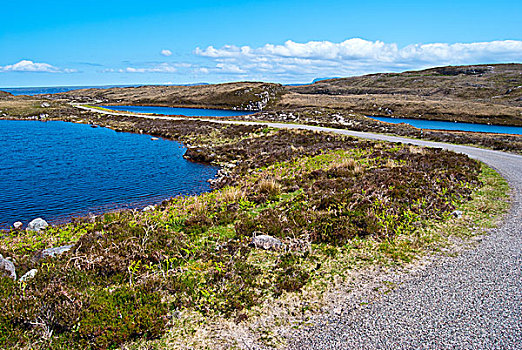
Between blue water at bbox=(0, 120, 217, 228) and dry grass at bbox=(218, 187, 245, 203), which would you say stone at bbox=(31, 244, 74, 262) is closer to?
blue water at bbox=(0, 120, 217, 228)

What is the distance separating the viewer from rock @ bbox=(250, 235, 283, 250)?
10320 mm

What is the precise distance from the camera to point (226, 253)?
9.97 m

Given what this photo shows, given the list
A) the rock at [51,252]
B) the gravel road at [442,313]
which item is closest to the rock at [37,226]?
the rock at [51,252]

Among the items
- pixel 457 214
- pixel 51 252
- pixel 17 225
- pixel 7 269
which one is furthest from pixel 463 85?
pixel 7 269

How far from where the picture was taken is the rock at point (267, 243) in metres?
10.3

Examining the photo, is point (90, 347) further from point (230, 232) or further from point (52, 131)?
point (52, 131)

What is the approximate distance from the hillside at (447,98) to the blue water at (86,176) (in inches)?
2574

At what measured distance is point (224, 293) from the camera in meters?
7.92

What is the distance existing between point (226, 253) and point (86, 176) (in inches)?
717

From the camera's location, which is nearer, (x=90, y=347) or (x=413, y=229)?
(x=90, y=347)

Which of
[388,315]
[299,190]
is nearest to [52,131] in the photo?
[299,190]

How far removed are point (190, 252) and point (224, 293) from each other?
238 centimetres

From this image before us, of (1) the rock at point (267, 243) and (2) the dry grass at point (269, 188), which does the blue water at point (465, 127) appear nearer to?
(2) the dry grass at point (269, 188)

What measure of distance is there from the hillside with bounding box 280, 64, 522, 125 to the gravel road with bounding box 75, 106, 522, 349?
2951 inches
